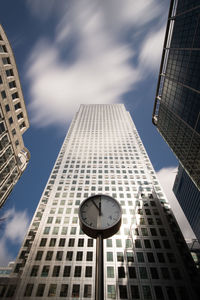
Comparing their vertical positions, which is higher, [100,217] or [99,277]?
[100,217]

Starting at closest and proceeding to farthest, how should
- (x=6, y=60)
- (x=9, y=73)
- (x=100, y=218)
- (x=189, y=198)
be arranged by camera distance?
(x=100, y=218)
(x=6, y=60)
(x=9, y=73)
(x=189, y=198)

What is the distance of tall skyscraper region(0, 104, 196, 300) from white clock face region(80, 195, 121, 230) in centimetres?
2425

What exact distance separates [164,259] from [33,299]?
21.2 meters

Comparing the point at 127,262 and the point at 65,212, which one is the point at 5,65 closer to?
the point at 65,212

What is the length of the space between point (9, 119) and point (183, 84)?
3657cm

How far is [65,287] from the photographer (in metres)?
21.9

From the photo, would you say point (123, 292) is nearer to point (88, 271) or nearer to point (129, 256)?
point (129, 256)

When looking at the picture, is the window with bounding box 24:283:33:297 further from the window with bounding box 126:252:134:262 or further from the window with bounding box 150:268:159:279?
the window with bounding box 150:268:159:279

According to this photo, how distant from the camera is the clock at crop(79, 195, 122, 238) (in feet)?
15.9

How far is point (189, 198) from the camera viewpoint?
76.9 metres

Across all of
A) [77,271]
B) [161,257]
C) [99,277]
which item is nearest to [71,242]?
[77,271]

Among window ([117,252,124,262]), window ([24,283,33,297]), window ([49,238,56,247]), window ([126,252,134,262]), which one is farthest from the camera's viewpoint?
window ([49,238,56,247])

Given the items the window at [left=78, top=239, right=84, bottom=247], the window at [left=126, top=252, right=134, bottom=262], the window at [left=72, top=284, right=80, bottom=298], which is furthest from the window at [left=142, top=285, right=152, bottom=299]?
the window at [left=78, top=239, right=84, bottom=247]

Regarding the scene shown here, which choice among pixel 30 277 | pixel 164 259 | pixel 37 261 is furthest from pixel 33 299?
pixel 164 259
